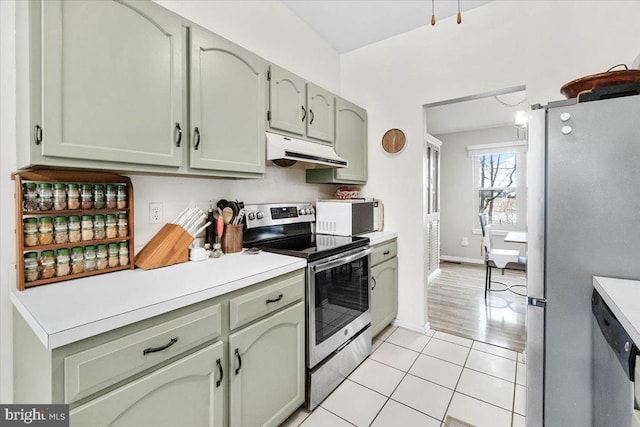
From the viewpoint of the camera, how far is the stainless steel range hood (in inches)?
70.8

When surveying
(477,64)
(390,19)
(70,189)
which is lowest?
(70,189)

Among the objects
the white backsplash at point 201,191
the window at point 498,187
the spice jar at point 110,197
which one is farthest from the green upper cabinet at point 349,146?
the window at point 498,187

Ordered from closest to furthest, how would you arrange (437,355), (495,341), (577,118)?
(577,118), (437,355), (495,341)

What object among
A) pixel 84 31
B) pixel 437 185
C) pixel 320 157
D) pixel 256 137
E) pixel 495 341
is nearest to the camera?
pixel 84 31

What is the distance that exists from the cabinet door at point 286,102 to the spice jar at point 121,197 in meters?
0.90

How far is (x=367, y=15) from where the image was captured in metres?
2.47

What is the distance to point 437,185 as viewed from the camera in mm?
4746

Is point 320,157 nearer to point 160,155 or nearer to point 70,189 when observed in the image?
point 160,155

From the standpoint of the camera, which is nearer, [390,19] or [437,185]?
[390,19]

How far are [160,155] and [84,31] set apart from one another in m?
0.50

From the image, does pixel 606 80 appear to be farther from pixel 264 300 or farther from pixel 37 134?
pixel 37 134

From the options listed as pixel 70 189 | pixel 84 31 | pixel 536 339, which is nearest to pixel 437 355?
pixel 536 339

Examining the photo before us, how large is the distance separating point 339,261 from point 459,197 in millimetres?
4445

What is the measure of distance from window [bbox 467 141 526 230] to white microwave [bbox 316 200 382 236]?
3617 mm
